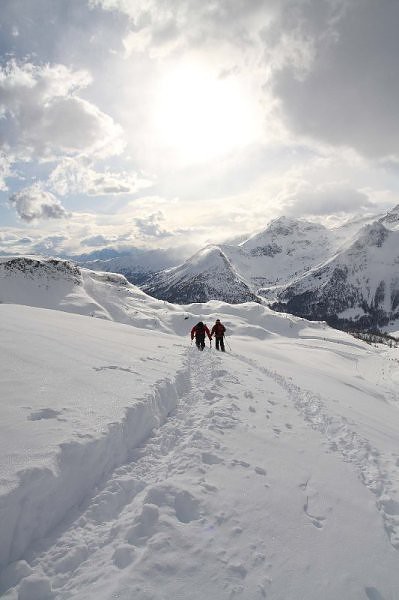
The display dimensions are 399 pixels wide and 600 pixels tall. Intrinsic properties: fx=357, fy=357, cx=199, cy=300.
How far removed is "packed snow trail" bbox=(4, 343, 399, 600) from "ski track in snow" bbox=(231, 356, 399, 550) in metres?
0.29

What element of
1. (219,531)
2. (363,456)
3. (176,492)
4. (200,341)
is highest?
(200,341)

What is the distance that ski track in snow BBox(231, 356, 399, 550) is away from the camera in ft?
28.1

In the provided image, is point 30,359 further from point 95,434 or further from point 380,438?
point 380,438

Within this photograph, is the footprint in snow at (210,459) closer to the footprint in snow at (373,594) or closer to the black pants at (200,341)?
the footprint in snow at (373,594)

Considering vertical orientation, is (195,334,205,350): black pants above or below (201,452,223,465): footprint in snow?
above

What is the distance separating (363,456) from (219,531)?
22.2 feet

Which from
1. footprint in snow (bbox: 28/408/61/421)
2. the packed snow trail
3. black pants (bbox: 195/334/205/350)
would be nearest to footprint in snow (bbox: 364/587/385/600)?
the packed snow trail

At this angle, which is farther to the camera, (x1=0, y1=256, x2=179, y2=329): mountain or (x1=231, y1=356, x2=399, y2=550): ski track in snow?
(x1=0, y1=256, x2=179, y2=329): mountain

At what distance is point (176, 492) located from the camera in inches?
301

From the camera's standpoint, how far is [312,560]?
648 cm

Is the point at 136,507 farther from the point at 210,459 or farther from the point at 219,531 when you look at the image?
the point at 210,459

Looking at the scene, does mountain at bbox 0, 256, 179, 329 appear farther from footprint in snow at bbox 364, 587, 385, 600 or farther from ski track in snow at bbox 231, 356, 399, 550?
footprint in snow at bbox 364, 587, 385, 600

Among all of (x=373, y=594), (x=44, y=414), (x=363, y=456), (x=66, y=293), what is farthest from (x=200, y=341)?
(x=66, y=293)

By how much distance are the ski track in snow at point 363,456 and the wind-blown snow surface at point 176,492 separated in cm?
6
